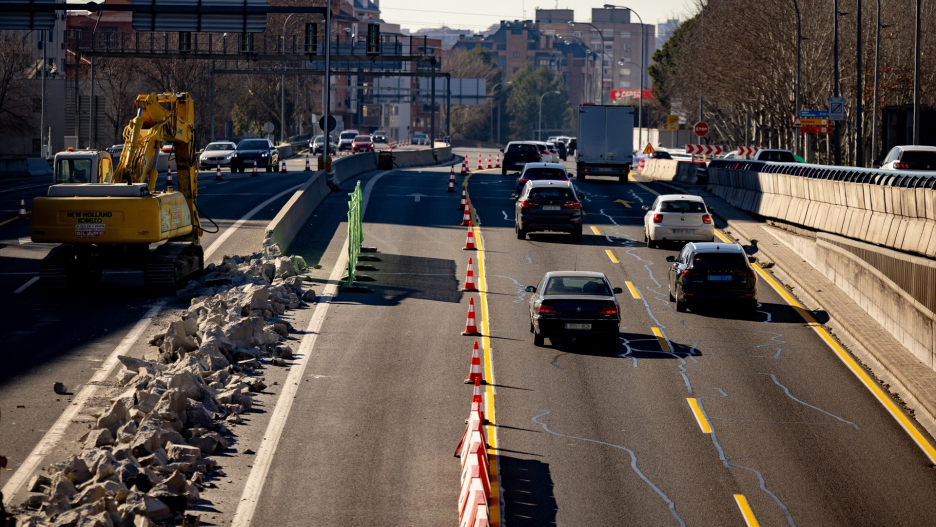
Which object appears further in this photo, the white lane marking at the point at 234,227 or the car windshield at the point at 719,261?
the white lane marking at the point at 234,227

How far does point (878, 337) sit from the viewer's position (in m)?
22.4

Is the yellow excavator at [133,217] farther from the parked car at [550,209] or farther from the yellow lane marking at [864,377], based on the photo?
the yellow lane marking at [864,377]

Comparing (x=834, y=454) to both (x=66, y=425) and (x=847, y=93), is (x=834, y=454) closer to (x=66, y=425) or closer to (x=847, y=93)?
(x=66, y=425)

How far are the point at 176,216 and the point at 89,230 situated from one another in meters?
2.35

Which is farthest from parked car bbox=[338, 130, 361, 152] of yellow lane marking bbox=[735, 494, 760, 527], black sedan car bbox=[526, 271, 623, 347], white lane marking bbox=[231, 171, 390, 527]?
yellow lane marking bbox=[735, 494, 760, 527]

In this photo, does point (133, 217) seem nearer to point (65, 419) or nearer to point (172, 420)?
point (65, 419)

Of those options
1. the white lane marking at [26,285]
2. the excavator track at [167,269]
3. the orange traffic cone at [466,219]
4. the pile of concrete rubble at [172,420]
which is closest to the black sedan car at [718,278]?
the pile of concrete rubble at [172,420]

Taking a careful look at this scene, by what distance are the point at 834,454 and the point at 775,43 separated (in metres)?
60.6

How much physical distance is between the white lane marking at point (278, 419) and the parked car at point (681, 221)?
10.1 metres

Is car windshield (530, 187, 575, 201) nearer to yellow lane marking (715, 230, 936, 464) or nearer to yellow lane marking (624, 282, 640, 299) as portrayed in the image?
yellow lane marking (624, 282, 640, 299)

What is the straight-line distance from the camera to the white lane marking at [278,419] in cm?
1317

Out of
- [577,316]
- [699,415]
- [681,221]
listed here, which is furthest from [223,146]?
[699,415]

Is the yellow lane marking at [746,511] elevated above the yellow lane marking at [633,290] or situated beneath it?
situated beneath

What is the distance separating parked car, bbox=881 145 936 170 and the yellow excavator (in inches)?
890
